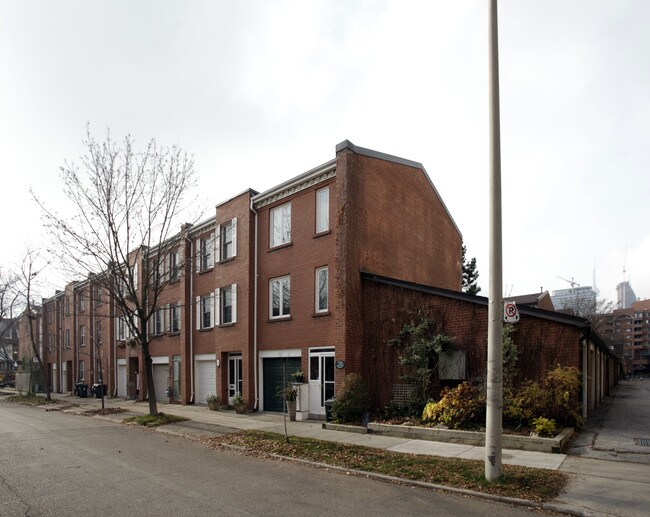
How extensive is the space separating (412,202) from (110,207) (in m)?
11.9

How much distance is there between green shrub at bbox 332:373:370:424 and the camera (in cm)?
1523

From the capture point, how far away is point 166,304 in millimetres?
28422

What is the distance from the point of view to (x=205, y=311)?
25.0 meters

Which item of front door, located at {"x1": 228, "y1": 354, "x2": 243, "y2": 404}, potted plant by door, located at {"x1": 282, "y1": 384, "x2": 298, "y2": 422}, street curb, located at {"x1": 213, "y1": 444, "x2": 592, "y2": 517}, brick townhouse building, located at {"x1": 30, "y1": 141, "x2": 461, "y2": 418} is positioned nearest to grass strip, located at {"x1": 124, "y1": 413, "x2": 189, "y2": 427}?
brick townhouse building, located at {"x1": 30, "y1": 141, "x2": 461, "y2": 418}

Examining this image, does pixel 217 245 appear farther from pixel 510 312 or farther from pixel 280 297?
pixel 510 312

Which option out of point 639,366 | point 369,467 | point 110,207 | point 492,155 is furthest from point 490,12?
point 639,366

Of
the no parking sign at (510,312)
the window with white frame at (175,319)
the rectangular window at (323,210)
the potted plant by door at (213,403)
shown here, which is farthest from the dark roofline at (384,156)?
the window with white frame at (175,319)

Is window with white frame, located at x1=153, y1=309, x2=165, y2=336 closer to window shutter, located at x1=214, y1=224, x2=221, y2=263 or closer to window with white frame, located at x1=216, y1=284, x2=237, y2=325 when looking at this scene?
window shutter, located at x1=214, y1=224, x2=221, y2=263

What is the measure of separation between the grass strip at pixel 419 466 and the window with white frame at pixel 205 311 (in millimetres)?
11455

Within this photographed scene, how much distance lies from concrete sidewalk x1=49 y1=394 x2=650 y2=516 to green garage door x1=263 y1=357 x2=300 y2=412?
2.26 meters

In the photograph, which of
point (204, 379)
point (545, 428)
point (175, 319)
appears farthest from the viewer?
point (175, 319)

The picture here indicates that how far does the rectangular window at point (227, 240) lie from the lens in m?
22.5

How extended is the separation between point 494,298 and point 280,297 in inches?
497

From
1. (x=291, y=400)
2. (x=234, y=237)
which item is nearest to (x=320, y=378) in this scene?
(x=291, y=400)
